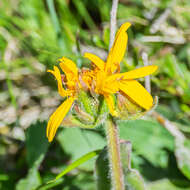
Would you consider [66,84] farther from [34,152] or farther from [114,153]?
[34,152]

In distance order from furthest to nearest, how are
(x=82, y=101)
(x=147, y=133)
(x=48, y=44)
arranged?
1. (x=48, y=44)
2. (x=147, y=133)
3. (x=82, y=101)

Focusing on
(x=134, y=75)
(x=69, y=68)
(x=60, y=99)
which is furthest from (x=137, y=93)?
(x=60, y=99)

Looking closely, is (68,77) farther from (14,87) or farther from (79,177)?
(14,87)

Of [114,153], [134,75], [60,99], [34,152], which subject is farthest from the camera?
[60,99]

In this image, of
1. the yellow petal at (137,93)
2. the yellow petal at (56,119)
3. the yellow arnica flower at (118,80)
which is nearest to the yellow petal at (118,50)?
the yellow arnica flower at (118,80)

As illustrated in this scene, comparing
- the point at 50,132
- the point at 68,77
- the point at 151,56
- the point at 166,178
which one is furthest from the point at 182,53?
the point at 50,132

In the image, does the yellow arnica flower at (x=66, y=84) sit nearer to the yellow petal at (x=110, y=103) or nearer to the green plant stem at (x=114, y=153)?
the yellow petal at (x=110, y=103)
